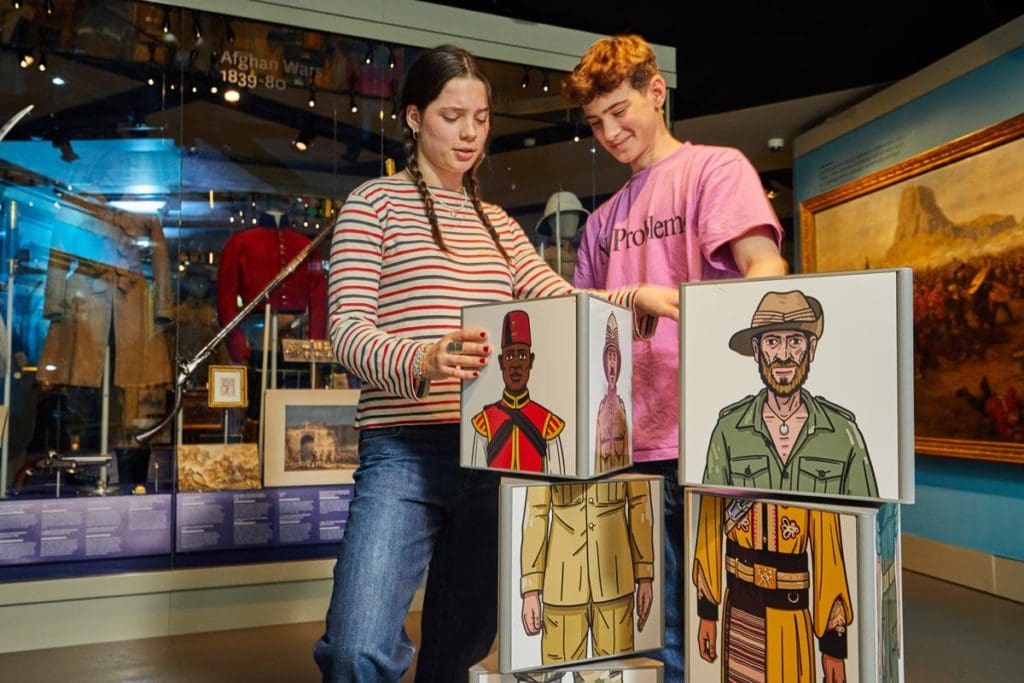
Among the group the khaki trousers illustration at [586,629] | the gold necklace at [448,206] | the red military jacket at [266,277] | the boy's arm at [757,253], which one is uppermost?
the red military jacket at [266,277]

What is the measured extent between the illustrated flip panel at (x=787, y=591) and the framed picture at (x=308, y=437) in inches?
115

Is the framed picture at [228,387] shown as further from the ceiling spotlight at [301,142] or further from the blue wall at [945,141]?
the blue wall at [945,141]

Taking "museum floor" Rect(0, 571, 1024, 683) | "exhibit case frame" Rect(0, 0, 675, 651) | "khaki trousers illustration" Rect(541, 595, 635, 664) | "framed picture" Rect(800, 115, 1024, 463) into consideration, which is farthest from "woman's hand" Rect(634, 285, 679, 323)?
"framed picture" Rect(800, 115, 1024, 463)

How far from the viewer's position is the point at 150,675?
3.02 meters

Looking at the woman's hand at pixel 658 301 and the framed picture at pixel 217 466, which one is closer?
the woman's hand at pixel 658 301

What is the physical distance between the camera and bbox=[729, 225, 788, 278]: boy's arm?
1.50 meters

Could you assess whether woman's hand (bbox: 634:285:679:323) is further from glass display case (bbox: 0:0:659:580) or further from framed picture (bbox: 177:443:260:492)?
framed picture (bbox: 177:443:260:492)

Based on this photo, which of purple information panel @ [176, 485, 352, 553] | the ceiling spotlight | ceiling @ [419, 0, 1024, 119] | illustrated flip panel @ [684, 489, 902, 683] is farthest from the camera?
ceiling @ [419, 0, 1024, 119]

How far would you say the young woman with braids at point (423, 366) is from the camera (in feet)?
4.44

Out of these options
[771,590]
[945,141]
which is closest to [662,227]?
[771,590]

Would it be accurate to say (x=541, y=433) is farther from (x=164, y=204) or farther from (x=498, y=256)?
(x=164, y=204)

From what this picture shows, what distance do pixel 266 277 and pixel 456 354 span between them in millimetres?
3043

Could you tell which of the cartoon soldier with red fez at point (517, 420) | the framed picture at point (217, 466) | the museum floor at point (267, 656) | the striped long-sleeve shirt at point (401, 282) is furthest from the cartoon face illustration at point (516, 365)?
the framed picture at point (217, 466)

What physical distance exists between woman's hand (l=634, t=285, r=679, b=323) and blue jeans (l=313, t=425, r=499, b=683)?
413mm
